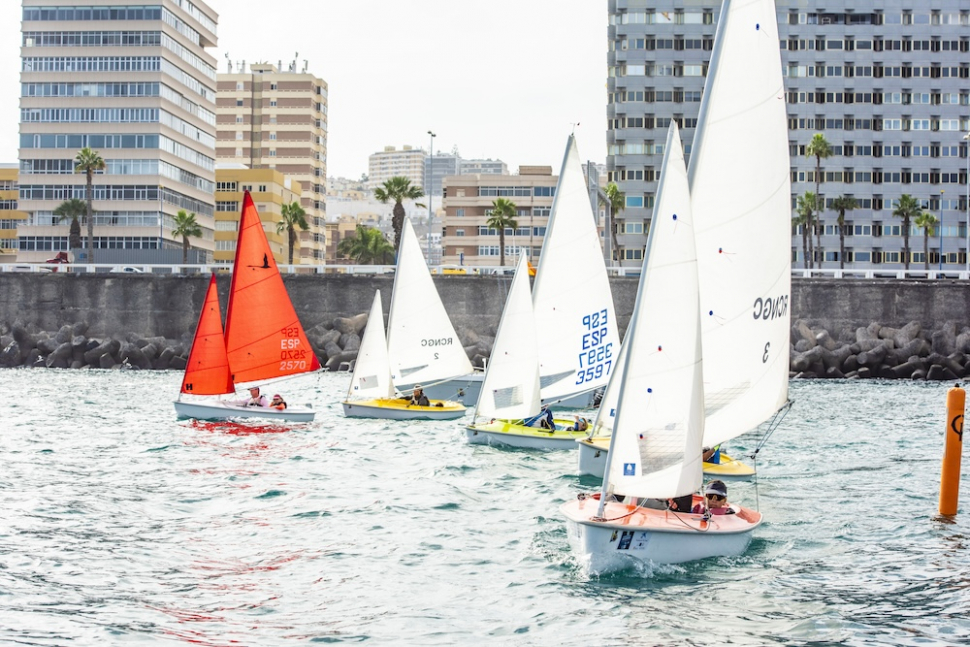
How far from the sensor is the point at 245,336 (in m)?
40.4

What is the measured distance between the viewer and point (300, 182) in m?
170

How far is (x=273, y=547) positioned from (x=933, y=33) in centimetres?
11870

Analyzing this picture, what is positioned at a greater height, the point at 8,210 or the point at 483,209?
the point at 483,209

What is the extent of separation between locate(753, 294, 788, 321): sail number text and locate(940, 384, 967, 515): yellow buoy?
10.6ft

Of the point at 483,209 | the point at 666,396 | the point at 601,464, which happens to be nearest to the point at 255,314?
the point at 601,464

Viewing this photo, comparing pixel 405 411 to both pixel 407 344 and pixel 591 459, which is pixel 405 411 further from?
pixel 591 459

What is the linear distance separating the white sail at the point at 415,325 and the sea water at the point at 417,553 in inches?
339

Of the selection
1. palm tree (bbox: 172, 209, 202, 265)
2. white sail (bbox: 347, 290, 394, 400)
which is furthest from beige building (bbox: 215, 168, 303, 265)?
white sail (bbox: 347, 290, 394, 400)

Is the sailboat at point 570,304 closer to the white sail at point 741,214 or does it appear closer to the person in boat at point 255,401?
the person in boat at point 255,401

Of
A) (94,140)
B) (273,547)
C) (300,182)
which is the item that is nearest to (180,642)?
(273,547)

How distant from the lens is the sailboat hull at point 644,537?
17.3 metres

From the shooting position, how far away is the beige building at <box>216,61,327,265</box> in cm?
17000

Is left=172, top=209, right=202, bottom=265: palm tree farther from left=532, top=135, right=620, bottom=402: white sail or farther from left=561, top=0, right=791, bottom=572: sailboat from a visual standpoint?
left=561, top=0, right=791, bottom=572: sailboat

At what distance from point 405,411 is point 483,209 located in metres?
101
